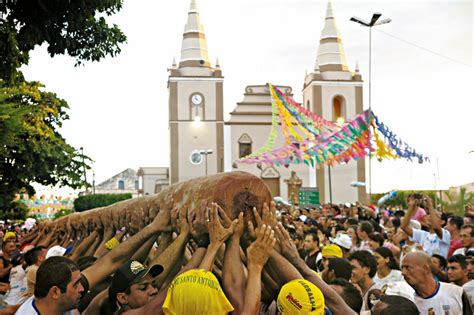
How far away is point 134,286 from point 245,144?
45389mm

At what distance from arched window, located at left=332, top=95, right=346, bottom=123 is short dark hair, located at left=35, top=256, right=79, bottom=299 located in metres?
47.3

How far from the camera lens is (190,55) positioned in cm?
4969

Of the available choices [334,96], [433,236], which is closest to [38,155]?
[433,236]

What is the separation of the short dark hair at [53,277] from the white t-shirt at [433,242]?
4.93 m

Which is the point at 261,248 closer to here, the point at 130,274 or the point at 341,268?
the point at 130,274

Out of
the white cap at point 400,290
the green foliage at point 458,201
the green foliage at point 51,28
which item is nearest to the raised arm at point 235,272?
the white cap at point 400,290

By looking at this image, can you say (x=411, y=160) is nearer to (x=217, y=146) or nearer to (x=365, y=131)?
(x=365, y=131)

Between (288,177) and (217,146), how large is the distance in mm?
6478

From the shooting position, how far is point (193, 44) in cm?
5006

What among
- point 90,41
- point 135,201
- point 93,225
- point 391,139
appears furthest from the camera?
point 391,139

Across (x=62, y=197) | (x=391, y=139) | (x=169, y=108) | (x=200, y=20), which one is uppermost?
(x=200, y=20)

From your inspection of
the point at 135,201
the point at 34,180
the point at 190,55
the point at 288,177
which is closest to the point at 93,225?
the point at 135,201

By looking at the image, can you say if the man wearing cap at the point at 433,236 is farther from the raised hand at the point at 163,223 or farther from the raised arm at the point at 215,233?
the raised arm at the point at 215,233

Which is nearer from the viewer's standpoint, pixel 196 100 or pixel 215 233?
pixel 215 233
